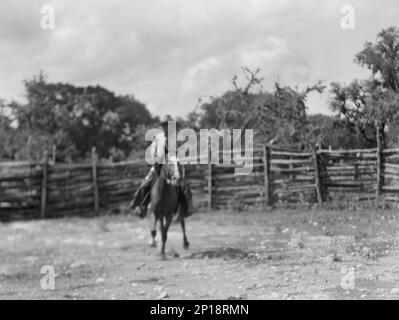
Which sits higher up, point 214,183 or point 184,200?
point 214,183

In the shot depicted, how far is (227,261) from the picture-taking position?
31.4 ft

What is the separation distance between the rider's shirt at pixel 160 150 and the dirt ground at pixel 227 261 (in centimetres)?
152

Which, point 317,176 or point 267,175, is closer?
point 317,176

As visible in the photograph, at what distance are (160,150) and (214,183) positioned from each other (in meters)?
9.07

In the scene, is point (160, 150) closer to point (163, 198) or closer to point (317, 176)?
point (163, 198)

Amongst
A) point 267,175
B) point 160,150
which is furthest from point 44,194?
point 160,150

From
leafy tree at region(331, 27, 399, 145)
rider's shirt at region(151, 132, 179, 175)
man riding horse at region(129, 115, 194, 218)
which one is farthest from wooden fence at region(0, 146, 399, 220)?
leafy tree at region(331, 27, 399, 145)

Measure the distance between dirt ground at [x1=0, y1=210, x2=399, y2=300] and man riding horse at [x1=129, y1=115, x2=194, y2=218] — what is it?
2.51 ft

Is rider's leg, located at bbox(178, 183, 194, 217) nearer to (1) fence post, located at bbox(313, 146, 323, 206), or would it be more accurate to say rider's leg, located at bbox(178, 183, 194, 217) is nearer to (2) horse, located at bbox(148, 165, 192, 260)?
(2) horse, located at bbox(148, 165, 192, 260)

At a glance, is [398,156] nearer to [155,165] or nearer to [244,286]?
[155,165]

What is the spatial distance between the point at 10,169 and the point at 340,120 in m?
14.4

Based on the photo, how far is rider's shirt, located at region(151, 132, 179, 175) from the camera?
1043 centimetres
